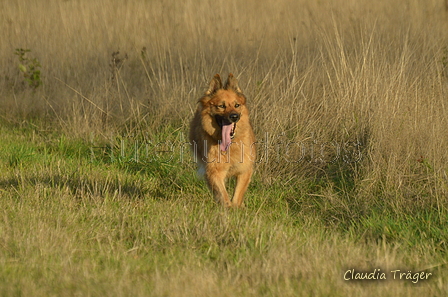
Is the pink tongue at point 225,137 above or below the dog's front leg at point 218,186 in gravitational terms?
above

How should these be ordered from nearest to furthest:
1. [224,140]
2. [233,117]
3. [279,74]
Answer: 1. [233,117]
2. [224,140]
3. [279,74]

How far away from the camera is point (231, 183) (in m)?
6.70

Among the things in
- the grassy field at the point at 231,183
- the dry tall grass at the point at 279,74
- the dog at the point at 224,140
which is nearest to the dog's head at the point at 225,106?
the dog at the point at 224,140

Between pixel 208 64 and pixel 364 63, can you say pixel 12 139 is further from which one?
pixel 364 63

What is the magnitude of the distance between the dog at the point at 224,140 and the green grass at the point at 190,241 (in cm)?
24

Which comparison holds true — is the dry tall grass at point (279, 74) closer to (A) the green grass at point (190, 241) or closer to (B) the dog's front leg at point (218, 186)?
(A) the green grass at point (190, 241)

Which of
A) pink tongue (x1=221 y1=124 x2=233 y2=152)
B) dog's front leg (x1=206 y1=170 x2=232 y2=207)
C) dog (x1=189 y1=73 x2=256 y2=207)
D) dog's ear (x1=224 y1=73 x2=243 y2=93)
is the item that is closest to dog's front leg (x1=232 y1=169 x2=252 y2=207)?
dog (x1=189 y1=73 x2=256 y2=207)

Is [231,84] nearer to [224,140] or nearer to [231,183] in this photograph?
[224,140]

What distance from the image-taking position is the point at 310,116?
6.96 metres

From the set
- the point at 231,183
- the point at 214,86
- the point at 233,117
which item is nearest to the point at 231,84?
the point at 214,86

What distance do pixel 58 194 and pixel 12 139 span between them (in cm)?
300

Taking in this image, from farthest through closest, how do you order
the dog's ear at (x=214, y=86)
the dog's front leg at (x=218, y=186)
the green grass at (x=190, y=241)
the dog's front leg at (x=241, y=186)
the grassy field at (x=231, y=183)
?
the dog's ear at (x=214, y=86), the dog's front leg at (x=241, y=186), the dog's front leg at (x=218, y=186), the grassy field at (x=231, y=183), the green grass at (x=190, y=241)

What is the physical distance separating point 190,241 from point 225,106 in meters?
1.78

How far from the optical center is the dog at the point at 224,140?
5.69 m
